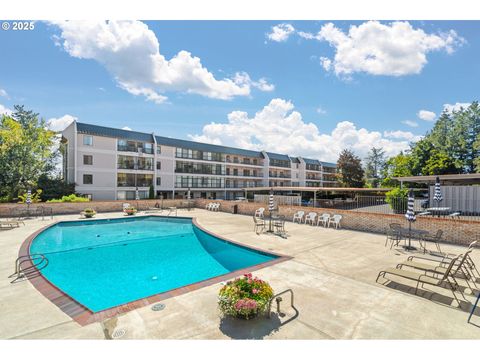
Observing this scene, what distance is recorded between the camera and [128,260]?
1099cm

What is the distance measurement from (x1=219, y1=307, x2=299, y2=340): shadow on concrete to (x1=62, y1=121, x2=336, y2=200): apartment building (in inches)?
A: 1323

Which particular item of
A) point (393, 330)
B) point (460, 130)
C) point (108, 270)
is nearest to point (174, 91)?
point (108, 270)

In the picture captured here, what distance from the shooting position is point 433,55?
12820 millimetres

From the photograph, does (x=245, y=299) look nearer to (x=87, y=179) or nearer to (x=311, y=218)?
(x=311, y=218)

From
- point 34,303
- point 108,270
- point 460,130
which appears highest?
point 460,130

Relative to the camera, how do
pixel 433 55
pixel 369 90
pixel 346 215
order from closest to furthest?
pixel 433 55 < pixel 346 215 < pixel 369 90

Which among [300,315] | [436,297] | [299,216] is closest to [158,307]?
[300,315]

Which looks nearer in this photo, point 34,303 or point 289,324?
point 289,324

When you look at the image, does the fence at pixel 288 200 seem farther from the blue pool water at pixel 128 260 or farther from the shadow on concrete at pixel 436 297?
the shadow on concrete at pixel 436 297

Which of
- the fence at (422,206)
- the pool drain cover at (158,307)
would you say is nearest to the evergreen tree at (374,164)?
the fence at (422,206)

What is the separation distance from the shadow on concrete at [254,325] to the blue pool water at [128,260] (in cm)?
398

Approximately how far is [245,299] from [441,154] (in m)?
36.3

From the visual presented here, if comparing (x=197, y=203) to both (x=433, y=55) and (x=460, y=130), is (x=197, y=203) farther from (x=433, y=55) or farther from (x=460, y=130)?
(x=460, y=130)
